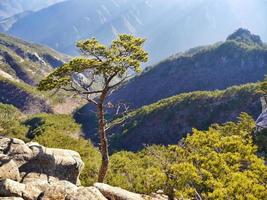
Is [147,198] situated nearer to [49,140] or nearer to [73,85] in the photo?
[73,85]

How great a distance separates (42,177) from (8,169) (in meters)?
5.01

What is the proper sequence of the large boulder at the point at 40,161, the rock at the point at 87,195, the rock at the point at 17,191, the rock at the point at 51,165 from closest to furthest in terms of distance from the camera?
the rock at the point at 87,195
the rock at the point at 17,191
the large boulder at the point at 40,161
the rock at the point at 51,165

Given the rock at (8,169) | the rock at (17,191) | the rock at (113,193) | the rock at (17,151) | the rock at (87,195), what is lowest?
the rock at (113,193)

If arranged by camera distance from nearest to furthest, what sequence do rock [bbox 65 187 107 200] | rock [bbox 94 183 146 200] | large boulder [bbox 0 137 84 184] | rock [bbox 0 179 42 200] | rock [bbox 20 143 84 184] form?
rock [bbox 65 187 107 200] < rock [bbox 0 179 42 200] < rock [bbox 94 183 146 200] < large boulder [bbox 0 137 84 184] < rock [bbox 20 143 84 184]

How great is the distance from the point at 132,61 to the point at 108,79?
342 cm

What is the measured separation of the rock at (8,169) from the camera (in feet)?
134

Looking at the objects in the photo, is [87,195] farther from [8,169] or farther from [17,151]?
[17,151]

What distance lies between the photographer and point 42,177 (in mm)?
45719

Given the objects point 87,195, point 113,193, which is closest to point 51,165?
point 113,193

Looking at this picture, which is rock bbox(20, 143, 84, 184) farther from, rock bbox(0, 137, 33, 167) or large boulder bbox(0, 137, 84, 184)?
rock bbox(0, 137, 33, 167)

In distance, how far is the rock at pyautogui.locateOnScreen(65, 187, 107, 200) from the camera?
34562 mm

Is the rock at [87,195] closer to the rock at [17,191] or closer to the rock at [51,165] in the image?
the rock at [17,191]

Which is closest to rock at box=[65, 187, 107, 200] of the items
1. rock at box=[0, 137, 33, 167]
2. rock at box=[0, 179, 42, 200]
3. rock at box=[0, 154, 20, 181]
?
rock at box=[0, 179, 42, 200]

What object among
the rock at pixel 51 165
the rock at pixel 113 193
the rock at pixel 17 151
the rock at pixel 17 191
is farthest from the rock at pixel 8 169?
the rock at pixel 113 193
